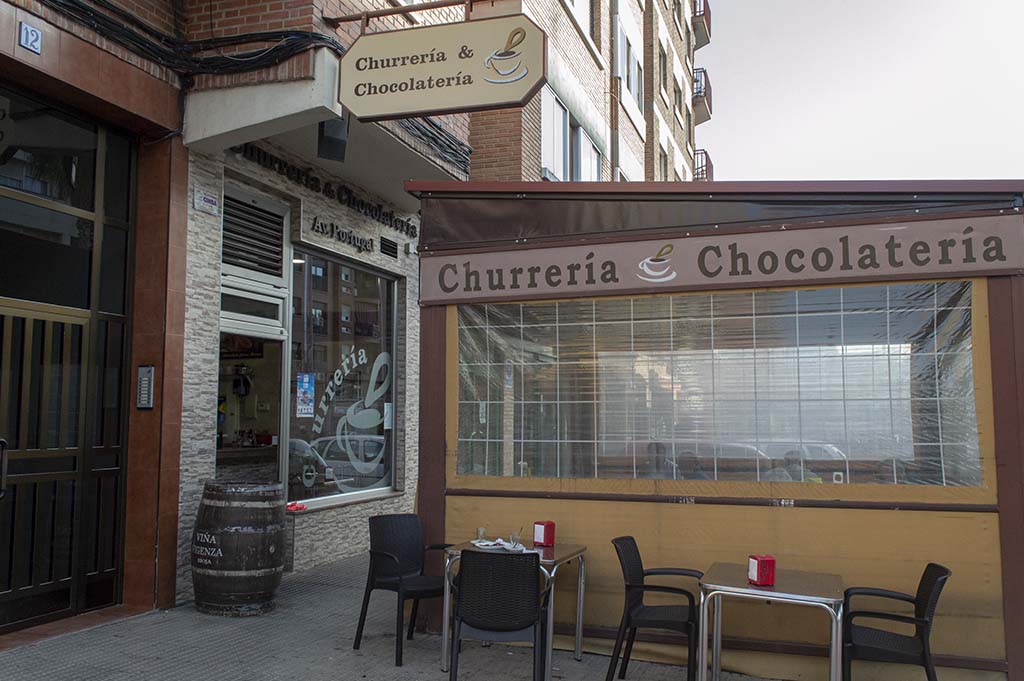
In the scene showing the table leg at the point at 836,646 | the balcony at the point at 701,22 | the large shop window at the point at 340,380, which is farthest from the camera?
the balcony at the point at 701,22

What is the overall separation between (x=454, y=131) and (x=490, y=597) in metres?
6.72

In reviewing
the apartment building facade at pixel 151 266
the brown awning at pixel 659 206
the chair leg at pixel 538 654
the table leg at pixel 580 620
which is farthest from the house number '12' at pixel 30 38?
the table leg at pixel 580 620

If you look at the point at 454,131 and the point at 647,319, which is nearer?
the point at 647,319

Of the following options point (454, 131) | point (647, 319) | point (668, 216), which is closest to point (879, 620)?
point (647, 319)

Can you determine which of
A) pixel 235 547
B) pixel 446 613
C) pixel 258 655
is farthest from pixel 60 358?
pixel 446 613

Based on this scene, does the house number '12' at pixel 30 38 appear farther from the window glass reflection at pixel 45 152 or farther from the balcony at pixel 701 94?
the balcony at pixel 701 94

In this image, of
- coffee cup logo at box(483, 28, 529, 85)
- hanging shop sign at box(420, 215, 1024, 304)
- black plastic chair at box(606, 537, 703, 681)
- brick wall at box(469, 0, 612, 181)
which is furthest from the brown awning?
brick wall at box(469, 0, 612, 181)

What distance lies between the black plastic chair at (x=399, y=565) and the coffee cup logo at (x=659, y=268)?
2484mm

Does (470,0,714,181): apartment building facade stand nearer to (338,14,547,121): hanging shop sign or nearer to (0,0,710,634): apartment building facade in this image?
(338,14,547,121): hanging shop sign

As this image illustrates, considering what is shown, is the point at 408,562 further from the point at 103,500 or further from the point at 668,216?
the point at 668,216

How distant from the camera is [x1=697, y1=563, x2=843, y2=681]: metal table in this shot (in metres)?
4.88

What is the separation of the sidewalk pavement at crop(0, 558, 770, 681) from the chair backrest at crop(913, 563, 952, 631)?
1376mm

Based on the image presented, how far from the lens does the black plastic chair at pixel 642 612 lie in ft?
18.0

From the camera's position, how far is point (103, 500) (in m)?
7.14
